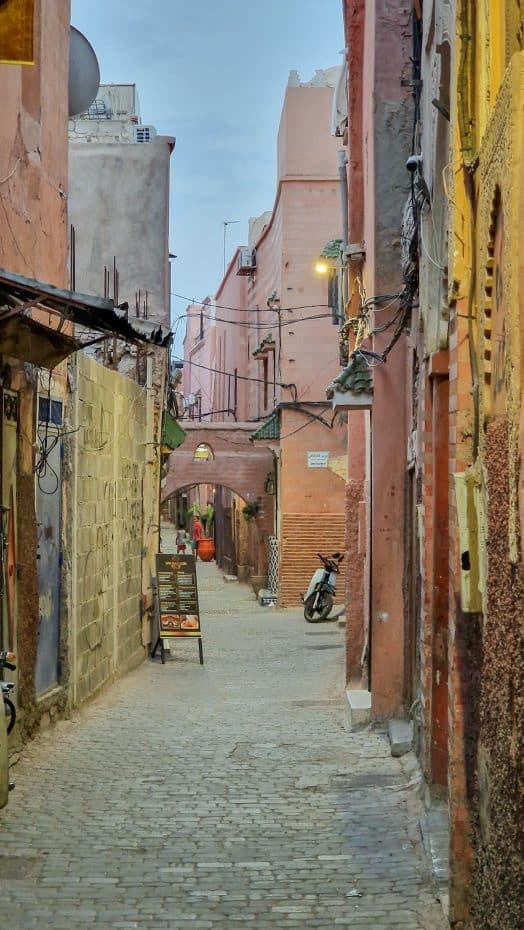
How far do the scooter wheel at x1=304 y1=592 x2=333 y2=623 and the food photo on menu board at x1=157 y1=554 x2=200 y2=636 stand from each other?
25.0ft

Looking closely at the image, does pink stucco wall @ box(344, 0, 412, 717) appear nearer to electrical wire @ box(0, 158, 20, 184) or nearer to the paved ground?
the paved ground

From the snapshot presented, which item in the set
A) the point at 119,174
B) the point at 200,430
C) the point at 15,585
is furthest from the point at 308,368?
the point at 15,585

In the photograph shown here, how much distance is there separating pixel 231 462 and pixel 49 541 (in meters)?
21.2

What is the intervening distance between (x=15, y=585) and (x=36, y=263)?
111 inches

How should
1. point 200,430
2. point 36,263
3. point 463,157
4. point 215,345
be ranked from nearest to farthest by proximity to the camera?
point 463,157 → point 36,263 → point 200,430 → point 215,345

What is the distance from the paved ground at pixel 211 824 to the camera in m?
6.09

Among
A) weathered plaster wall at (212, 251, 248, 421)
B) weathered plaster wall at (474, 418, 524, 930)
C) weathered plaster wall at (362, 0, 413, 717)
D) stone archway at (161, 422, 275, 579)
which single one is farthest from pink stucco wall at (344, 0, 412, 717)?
weathered plaster wall at (212, 251, 248, 421)

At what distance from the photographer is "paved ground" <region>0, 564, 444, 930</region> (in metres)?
6.09

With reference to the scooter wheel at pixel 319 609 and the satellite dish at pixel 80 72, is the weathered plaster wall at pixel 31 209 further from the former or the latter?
the scooter wheel at pixel 319 609

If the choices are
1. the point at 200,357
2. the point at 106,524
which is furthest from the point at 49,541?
the point at 200,357

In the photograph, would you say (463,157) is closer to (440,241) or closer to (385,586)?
(440,241)

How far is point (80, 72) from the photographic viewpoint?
43.3 ft

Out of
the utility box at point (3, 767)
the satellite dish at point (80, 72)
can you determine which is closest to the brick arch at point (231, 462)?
the satellite dish at point (80, 72)

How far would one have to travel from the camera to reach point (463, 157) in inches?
218
